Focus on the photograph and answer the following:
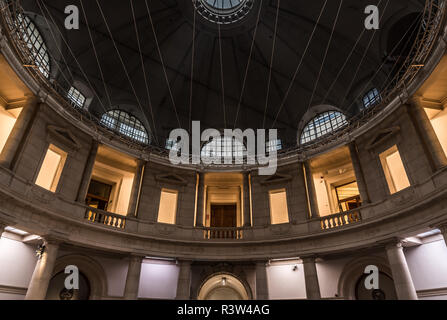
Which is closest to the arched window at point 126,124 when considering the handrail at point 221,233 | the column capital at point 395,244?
the handrail at point 221,233

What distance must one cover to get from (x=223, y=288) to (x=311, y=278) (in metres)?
7.20

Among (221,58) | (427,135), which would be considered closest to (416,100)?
(427,135)

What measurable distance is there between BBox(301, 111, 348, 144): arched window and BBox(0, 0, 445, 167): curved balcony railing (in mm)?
3428

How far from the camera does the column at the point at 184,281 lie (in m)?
16.1

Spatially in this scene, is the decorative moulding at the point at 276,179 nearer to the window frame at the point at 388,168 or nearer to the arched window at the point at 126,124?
the window frame at the point at 388,168

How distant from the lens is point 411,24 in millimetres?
17156

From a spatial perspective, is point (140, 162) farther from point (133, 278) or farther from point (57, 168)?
point (133, 278)

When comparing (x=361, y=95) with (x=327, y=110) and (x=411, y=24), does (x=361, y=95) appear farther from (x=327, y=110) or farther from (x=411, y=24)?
(x=411, y=24)

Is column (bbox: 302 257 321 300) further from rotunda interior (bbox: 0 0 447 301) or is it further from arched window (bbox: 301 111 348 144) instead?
arched window (bbox: 301 111 348 144)

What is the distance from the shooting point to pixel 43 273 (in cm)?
1288

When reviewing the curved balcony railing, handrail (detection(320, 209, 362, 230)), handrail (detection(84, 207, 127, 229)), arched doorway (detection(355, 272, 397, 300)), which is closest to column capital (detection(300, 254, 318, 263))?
handrail (detection(320, 209, 362, 230))

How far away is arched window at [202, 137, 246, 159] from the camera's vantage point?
973 inches
